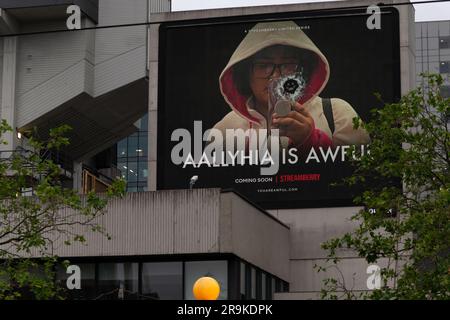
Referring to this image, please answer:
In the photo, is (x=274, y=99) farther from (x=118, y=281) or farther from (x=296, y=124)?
(x=118, y=281)

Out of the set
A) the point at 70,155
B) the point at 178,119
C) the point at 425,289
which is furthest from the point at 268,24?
the point at 425,289

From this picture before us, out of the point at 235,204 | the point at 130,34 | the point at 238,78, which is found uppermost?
the point at 130,34

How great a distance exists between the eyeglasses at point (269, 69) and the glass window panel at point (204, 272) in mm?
13835

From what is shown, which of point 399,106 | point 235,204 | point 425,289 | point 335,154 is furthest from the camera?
point 335,154

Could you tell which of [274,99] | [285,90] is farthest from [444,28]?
[274,99]

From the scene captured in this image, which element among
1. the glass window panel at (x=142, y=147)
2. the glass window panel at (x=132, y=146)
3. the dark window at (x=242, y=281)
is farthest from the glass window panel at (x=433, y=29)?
the dark window at (x=242, y=281)

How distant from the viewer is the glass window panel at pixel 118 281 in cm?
3803

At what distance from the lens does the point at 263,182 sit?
47.8m

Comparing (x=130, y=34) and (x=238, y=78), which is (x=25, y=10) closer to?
(x=130, y=34)

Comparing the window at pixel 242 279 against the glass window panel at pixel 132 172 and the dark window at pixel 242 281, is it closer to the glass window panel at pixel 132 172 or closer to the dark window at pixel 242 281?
the dark window at pixel 242 281

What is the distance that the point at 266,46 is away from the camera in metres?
49.9

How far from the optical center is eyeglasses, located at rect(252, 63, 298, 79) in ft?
162
